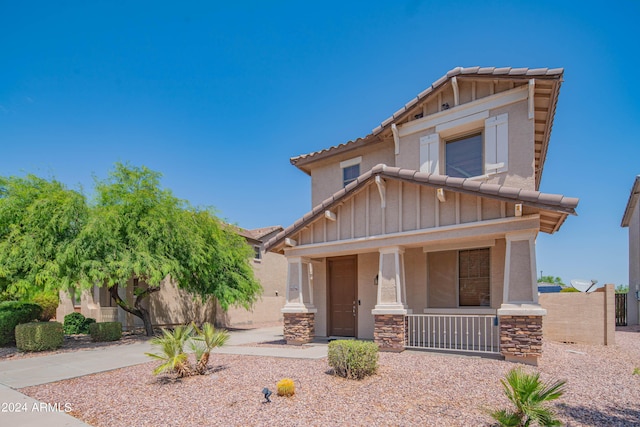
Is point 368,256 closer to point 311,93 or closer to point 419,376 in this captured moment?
point 419,376

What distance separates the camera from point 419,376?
7.10 meters

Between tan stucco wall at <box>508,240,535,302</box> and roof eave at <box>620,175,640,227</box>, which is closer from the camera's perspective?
tan stucco wall at <box>508,240,535,302</box>

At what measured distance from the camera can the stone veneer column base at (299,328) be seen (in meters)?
11.6

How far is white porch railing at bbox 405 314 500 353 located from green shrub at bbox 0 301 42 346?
13.6 m

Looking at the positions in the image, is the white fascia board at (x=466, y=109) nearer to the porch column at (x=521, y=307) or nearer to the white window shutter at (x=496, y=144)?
the white window shutter at (x=496, y=144)

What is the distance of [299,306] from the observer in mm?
11750

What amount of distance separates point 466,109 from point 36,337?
15405mm

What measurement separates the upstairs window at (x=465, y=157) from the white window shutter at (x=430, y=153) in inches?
18.9

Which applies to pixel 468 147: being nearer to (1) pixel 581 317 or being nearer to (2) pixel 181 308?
(1) pixel 581 317

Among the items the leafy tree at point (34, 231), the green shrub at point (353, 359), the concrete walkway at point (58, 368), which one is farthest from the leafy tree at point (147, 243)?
the green shrub at point (353, 359)

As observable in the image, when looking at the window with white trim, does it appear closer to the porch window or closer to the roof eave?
the porch window

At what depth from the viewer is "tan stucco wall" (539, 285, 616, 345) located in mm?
11891

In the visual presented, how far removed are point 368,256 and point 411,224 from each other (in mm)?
2783

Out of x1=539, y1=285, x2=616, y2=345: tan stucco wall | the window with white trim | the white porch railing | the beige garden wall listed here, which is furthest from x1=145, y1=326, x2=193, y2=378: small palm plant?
the beige garden wall
